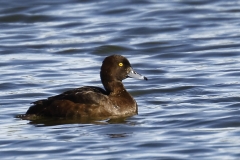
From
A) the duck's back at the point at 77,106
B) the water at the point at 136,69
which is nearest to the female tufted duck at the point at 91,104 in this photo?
the duck's back at the point at 77,106

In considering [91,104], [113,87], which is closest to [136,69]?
[113,87]

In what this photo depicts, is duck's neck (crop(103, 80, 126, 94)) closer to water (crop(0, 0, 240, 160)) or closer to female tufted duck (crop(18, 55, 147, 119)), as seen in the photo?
female tufted duck (crop(18, 55, 147, 119))

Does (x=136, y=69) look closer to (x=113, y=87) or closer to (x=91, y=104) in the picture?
A: (x=113, y=87)

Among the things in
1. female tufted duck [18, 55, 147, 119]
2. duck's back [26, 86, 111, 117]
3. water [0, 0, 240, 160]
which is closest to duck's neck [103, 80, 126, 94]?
female tufted duck [18, 55, 147, 119]

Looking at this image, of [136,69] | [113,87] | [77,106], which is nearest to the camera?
[77,106]

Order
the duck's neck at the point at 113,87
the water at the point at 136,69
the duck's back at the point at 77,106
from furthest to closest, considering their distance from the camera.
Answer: the duck's neck at the point at 113,87 → the duck's back at the point at 77,106 → the water at the point at 136,69

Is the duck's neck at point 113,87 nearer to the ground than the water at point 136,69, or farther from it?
farther from it

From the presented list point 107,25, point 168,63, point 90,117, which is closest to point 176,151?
point 90,117

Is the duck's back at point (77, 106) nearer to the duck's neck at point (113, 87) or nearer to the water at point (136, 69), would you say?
the water at point (136, 69)

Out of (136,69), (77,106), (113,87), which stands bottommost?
(136,69)

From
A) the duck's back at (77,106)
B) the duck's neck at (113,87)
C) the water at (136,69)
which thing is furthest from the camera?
the duck's neck at (113,87)

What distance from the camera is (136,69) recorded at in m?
16.2

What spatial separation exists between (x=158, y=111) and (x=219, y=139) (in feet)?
6.79

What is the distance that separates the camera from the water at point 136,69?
33.2ft
